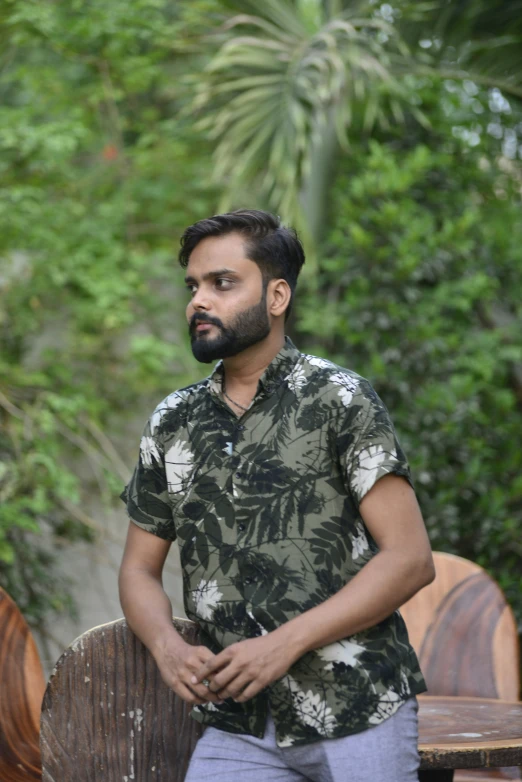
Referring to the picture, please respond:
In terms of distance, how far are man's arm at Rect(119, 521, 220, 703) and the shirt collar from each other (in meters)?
0.35

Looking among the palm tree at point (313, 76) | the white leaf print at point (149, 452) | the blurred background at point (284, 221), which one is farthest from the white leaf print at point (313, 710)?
the palm tree at point (313, 76)

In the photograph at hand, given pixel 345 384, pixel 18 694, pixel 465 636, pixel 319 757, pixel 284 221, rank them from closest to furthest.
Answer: pixel 319 757 → pixel 345 384 → pixel 18 694 → pixel 465 636 → pixel 284 221

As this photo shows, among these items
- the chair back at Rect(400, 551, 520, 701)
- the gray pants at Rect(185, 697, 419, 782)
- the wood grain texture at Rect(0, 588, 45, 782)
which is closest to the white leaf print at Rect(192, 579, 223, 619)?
the gray pants at Rect(185, 697, 419, 782)

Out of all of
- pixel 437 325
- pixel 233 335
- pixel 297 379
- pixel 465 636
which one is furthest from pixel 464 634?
pixel 437 325

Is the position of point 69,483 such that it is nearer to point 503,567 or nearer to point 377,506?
point 503,567

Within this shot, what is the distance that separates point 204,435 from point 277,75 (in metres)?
3.55

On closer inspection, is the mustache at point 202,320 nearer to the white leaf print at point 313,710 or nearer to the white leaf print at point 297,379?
the white leaf print at point 297,379

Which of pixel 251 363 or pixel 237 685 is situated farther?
pixel 251 363

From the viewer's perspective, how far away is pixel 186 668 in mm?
1806

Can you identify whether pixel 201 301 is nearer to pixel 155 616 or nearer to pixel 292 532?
pixel 292 532

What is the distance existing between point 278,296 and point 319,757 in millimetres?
910

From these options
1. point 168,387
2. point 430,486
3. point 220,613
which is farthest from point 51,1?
point 220,613

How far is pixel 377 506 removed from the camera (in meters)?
1.80

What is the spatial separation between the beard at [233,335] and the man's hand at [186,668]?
1.85 feet
